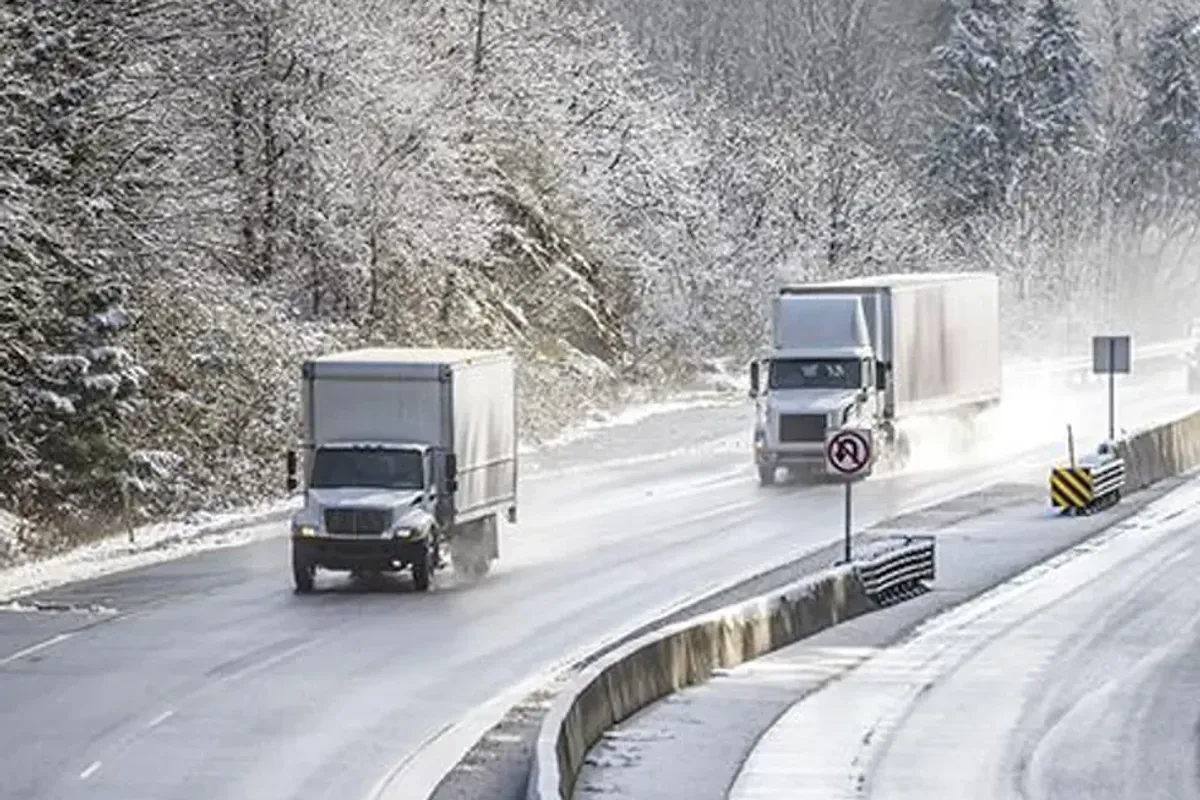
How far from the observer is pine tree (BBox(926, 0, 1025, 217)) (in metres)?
113

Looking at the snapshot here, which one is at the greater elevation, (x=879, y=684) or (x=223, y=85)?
(x=223, y=85)

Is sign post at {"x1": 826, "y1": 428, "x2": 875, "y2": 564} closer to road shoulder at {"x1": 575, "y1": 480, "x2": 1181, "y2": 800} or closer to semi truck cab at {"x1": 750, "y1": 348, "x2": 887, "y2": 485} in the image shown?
road shoulder at {"x1": 575, "y1": 480, "x2": 1181, "y2": 800}

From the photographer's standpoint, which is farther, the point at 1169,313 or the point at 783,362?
the point at 1169,313

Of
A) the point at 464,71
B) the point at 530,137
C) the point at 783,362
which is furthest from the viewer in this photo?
the point at 530,137

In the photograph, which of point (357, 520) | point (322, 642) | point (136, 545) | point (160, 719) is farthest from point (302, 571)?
point (160, 719)

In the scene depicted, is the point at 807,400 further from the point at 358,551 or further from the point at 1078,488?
the point at 358,551

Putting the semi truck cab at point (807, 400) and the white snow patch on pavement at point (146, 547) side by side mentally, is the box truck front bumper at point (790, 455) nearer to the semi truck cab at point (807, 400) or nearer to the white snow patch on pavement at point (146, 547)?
the semi truck cab at point (807, 400)

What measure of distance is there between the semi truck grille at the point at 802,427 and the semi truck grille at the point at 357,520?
60.4ft

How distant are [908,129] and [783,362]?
74.8m

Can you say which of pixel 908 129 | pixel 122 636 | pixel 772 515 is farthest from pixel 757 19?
pixel 122 636

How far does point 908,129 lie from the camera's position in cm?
12731

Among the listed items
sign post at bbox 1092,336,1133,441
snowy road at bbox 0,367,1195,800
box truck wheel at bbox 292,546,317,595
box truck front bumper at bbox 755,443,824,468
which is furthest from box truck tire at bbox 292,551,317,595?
sign post at bbox 1092,336,1133,441

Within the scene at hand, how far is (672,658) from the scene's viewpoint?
28469 mm

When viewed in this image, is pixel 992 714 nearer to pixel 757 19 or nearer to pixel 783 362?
pixel 783 362
